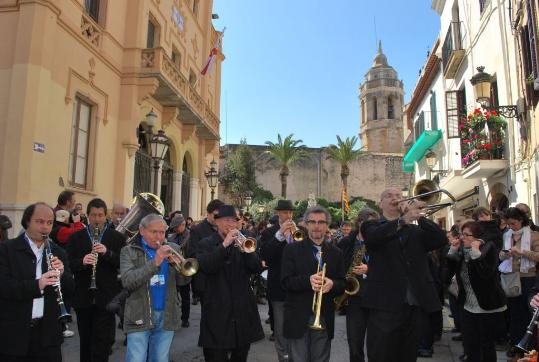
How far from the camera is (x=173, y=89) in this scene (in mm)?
14992

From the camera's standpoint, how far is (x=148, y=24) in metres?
15.7

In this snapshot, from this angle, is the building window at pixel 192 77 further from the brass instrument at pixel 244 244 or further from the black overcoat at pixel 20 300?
the black overcoat at pixel 20 300

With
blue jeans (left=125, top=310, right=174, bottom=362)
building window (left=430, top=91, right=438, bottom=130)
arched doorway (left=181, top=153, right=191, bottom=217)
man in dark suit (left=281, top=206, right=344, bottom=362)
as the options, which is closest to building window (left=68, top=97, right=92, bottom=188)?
arched doorway (left=181, top=153, right=191, bottom=217)

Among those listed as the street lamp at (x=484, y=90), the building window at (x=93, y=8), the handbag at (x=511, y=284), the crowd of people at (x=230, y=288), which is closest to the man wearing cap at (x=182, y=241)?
the crowd of people at (x=230, y=288)

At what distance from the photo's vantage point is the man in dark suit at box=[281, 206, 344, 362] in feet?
13.9

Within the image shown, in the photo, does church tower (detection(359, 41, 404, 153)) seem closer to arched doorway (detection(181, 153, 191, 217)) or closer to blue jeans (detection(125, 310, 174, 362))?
arched doorway (detection(181, 153, 191, 217))

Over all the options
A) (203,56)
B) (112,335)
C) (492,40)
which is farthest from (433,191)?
(203,56)

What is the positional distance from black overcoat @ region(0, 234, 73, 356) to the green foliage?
3649cm

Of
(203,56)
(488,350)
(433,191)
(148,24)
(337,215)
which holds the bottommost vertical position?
(488,350)

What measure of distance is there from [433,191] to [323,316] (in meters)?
1.95

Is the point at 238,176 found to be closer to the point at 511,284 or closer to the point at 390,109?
the point at 390,109

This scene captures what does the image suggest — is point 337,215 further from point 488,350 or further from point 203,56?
point 488,350

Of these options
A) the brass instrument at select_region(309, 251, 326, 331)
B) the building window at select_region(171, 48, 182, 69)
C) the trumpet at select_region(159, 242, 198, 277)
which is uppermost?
the building window at select_region(171, 48, 182, 69)

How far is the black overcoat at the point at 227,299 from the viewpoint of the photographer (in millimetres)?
4184
